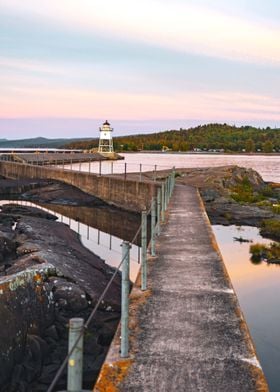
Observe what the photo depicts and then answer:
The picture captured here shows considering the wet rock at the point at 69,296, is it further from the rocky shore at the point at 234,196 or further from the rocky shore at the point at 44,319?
the rocky shore at the point at 234,196

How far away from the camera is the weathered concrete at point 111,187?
73.9 feet

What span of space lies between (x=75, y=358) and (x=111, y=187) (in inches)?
902

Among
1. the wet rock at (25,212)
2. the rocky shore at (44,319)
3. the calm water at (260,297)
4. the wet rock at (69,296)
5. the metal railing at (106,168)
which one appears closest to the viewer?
the rocky shore at (44,319)

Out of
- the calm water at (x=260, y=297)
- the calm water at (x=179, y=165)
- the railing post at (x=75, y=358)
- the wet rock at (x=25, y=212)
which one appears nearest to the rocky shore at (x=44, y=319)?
the calm water at (x=260, y=297)

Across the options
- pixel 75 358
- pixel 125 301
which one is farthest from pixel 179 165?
pixel 75 358

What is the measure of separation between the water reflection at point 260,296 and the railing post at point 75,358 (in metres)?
4.42

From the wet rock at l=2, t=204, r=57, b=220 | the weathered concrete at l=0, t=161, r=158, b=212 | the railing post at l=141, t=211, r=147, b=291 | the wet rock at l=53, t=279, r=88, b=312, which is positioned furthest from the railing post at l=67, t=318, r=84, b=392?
the weathered concrete at l=0, t=161, r=158, b=212

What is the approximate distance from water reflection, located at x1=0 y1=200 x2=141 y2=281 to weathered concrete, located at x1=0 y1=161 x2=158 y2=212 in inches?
27.8

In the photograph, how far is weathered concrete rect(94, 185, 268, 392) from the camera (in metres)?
4.25

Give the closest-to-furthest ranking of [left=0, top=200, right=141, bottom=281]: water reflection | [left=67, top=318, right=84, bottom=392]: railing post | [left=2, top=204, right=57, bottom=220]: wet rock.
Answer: [left=67, top=318, right=84, bottom=392]: railing post < [left=0, top=200, right=141, bottom=281]: water reflection < [left=2, top=204, right=57, bottom=220]: wet rock

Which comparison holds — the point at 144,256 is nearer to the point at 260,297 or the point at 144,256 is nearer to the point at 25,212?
the point at 260,297

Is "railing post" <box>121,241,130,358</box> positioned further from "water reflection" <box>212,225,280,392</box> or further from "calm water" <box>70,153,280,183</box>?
"calm water" <box>70,153,280,183</box>

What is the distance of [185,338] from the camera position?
16.9 feet

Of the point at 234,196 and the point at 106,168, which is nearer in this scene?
the point at 234,196
